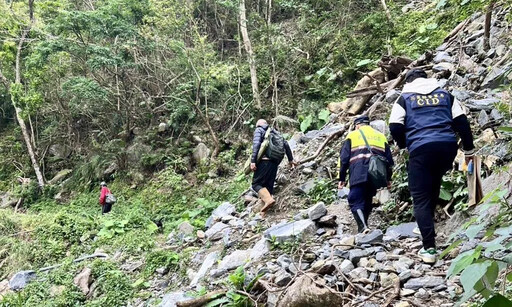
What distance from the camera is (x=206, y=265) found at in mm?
5586

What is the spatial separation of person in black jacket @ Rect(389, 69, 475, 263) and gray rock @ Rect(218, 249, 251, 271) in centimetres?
218

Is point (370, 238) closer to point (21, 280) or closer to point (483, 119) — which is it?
point (483, 119)

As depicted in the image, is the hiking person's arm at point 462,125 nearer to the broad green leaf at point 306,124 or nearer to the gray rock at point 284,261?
the gray rock at point 284,261

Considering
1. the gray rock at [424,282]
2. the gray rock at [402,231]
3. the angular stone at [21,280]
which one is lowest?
the angular stone at [21,280]

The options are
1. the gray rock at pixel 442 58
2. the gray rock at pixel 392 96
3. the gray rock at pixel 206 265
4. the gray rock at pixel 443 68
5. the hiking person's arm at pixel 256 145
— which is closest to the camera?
the gray rock at pixel 206 265

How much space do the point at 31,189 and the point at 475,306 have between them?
54.2 ft

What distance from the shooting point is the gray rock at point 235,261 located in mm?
4844

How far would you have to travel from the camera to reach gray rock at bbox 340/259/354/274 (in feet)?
11.5

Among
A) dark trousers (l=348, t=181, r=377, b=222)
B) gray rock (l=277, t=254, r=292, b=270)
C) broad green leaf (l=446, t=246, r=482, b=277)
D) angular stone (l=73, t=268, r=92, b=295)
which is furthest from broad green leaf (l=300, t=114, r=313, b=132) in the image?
broad green leaf (l=446, t=246, r=482, b=277)

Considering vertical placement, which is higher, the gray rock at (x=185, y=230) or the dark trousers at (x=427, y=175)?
the dark trousers at (x=427, y=175)

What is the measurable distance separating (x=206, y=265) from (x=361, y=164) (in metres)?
2.60

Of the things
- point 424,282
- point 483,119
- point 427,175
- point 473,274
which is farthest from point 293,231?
point 473,274

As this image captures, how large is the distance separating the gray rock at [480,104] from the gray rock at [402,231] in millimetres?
1915

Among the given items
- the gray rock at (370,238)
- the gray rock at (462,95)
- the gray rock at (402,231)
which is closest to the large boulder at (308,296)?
the gray rock at (370,238)
